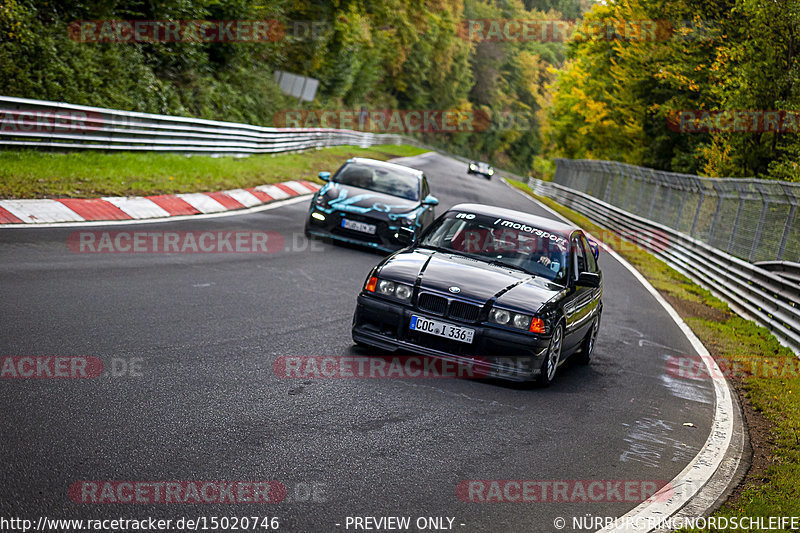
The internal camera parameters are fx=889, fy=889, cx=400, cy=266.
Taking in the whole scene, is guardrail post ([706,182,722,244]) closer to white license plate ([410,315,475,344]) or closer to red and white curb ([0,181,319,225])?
red and white curb ([0,181,319,225])

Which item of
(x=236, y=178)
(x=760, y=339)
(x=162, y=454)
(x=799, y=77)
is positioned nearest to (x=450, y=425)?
(x=162, y=454)

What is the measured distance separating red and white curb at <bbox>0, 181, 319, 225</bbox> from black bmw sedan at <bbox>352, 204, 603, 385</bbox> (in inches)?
227

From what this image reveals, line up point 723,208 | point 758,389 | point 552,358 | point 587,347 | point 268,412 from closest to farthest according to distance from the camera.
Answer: point 268,412 → point 552,358 → point 587,347 → point 758,389 → point 723,208

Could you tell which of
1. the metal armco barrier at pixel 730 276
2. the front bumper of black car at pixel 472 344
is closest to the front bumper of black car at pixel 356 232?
the metal armco barrier at pixel 730 276

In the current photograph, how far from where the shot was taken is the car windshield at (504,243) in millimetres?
8344

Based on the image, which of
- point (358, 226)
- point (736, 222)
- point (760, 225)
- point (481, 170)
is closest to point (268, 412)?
point (358, 226)

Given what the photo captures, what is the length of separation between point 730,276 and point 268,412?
41.8ft

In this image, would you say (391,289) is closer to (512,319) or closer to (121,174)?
(512,319)

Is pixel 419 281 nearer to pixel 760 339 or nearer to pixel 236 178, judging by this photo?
pixel 760 339

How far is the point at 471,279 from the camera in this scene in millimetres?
7613

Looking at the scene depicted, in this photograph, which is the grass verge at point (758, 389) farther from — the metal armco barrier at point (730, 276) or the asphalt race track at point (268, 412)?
the asphalt race track at point (268, 412)

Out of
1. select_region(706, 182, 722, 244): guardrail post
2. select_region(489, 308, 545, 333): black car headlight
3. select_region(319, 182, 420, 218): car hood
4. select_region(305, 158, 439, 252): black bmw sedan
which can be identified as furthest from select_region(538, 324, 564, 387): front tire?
select_region(706, 182, 722, 244): guardrail post

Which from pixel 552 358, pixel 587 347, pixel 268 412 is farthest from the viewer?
pixel 587 347

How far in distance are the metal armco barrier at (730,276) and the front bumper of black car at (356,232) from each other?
5728 millimetres
